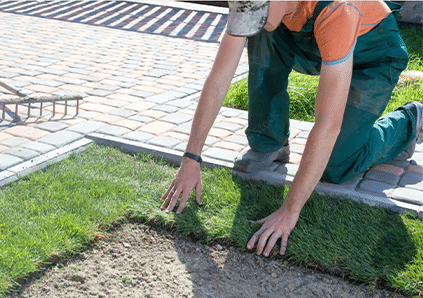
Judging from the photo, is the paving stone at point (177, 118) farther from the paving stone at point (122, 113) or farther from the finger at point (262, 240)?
the finger at point (262, 240)

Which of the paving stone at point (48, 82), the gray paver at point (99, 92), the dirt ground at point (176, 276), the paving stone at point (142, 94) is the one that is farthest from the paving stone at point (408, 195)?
the paving stone at point (48, 82)

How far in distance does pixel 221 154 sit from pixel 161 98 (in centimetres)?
155

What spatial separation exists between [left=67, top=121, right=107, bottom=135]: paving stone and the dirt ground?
1579 millimetres

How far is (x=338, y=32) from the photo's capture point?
2520 millimetres

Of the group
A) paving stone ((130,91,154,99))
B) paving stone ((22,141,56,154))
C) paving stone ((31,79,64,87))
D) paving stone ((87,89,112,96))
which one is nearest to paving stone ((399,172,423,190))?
paving stone ((22,141,56,154))

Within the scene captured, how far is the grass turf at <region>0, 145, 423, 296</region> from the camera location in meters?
2.60

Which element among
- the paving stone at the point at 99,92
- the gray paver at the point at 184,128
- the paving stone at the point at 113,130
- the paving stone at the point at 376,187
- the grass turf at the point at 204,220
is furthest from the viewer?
the paving stone at the point at 99,92

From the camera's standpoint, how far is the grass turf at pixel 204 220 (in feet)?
8.52

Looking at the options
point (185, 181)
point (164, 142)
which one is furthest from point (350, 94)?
point (164, 142)

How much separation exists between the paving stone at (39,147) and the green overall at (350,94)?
1551 millimetres

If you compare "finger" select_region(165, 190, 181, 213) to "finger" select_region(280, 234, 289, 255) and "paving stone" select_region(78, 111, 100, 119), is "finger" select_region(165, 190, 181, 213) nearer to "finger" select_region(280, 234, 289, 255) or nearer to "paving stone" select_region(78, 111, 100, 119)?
"finger" select_region(280, 234, 289, 255)

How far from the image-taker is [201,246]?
2.86m

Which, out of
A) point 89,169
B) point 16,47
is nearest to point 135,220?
point 89,169

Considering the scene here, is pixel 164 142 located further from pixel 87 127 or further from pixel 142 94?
pixel 142 94
